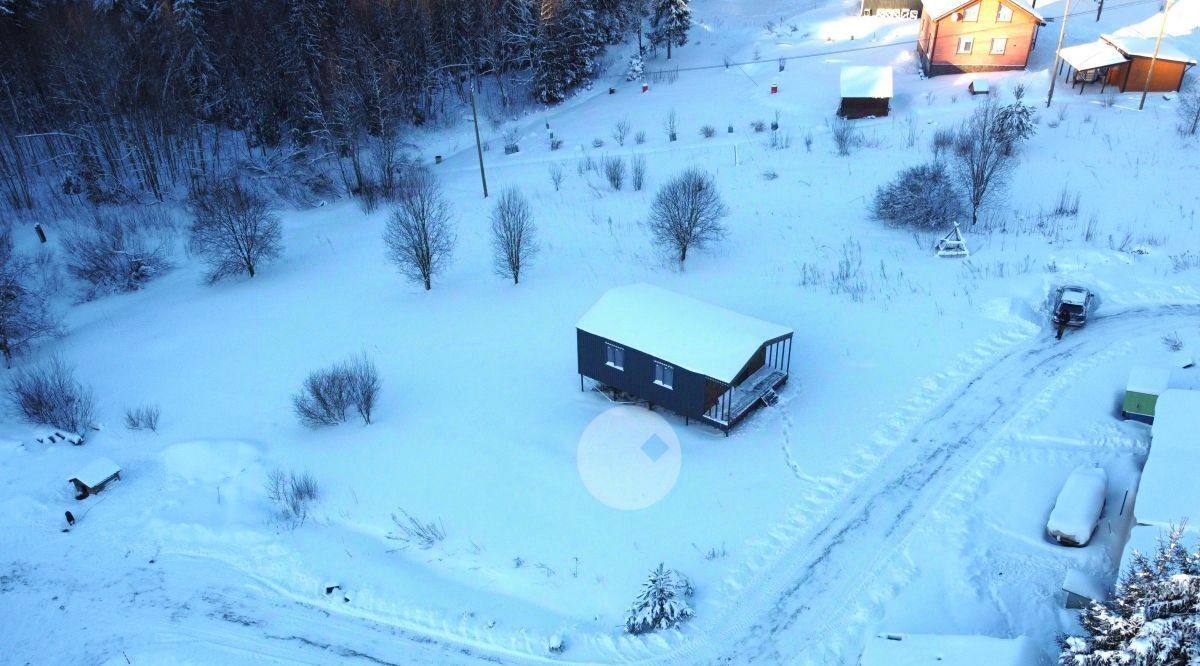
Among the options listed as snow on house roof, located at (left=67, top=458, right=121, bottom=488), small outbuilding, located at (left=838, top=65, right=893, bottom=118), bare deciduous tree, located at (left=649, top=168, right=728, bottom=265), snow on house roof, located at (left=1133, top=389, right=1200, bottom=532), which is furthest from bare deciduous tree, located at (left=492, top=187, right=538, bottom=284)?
snow on house roof, located at (left=1133, top=389, right=1200, bottom=532)

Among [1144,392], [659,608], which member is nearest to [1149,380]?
[1144,392]

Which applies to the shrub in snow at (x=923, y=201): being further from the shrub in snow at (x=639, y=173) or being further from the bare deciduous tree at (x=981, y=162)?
the shrub in snow at (x=639, y=173)

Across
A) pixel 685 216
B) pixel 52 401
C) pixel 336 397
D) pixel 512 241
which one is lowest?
pixel 336 397

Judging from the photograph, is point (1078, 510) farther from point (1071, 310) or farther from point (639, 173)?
point (639, 173)

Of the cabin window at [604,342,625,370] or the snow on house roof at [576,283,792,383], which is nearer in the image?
the snow on house roof at [576,283,792,383]

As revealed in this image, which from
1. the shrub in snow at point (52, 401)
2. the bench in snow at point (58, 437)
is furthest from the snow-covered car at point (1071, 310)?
the shrub in snow at point (52, 401)

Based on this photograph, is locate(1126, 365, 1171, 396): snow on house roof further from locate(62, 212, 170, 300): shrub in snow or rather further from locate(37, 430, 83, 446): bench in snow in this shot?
locate(62, 212, 170, 300): shrub in snow
